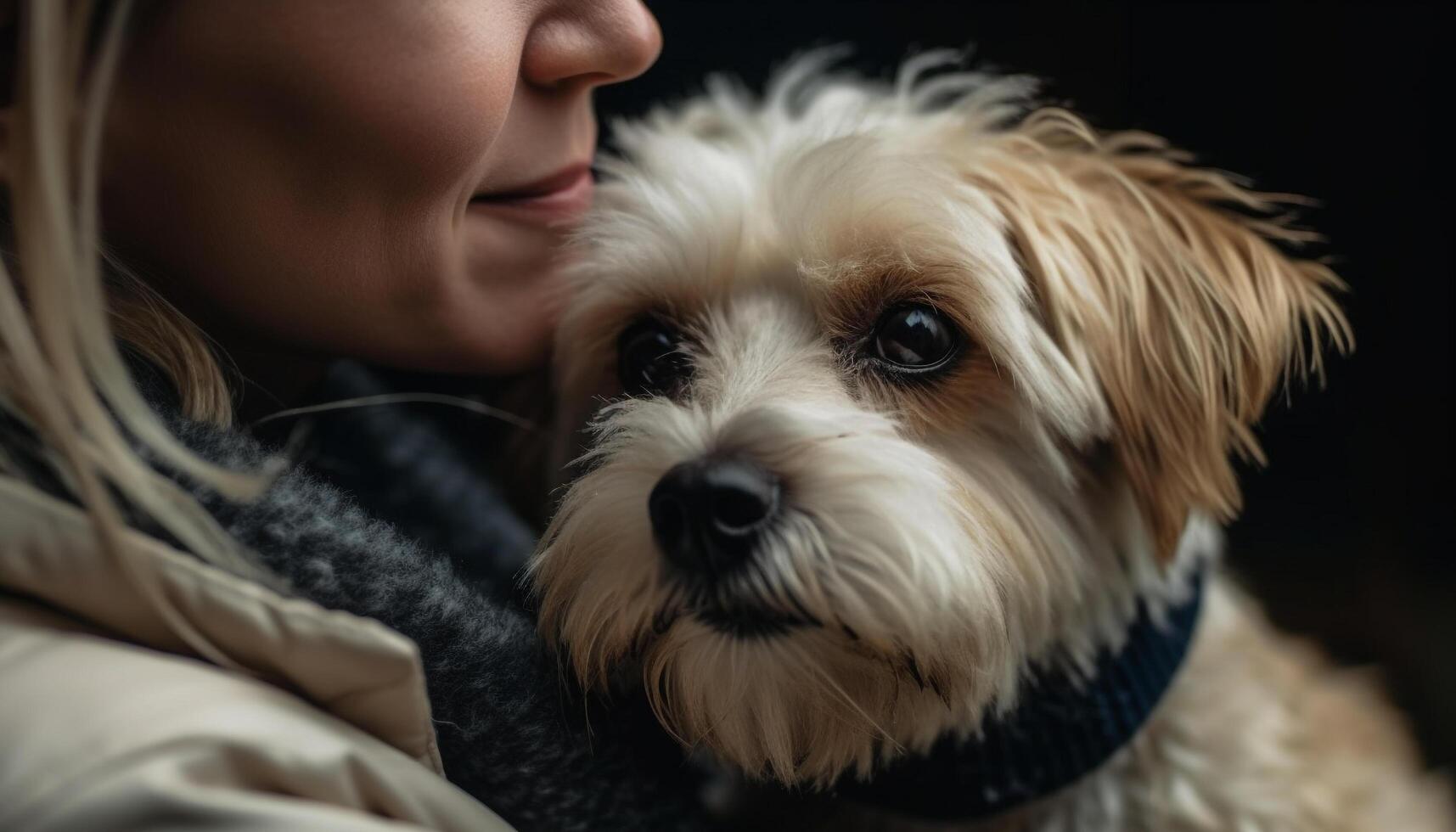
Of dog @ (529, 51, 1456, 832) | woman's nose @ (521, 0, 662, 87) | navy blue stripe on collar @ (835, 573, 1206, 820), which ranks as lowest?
navy blue stripe on collar @ (835, 573, 1206, 820)

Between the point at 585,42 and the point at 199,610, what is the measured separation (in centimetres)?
68

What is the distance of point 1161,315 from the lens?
1.15 metres

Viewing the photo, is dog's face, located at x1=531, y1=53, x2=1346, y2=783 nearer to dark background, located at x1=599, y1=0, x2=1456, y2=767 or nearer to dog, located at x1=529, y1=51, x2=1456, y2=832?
dog, located at x1=529, y1=51, x2=1456, y2=832

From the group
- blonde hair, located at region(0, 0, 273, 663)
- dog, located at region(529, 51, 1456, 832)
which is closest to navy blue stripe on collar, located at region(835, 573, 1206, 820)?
dog, located at region(529, 51, 1456, 832)

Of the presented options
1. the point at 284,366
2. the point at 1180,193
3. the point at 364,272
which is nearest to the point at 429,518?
the point at 284,366

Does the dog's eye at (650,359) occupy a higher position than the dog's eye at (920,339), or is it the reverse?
the dog's eye at (920,339)

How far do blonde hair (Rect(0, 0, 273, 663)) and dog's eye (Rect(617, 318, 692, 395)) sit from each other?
537mm

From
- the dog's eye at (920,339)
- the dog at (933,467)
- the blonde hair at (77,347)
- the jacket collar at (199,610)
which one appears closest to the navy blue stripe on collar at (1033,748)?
the dog at (933,467)

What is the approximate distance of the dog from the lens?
36.8 inches

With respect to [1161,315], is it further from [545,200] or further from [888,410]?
[545,200]

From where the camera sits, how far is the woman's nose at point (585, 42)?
42.7 inches

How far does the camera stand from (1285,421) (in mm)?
2100

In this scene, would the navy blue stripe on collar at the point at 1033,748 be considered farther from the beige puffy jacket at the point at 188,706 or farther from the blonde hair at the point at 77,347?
the blonde hair at the point at 77,347

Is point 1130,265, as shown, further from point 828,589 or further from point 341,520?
point 341,520
